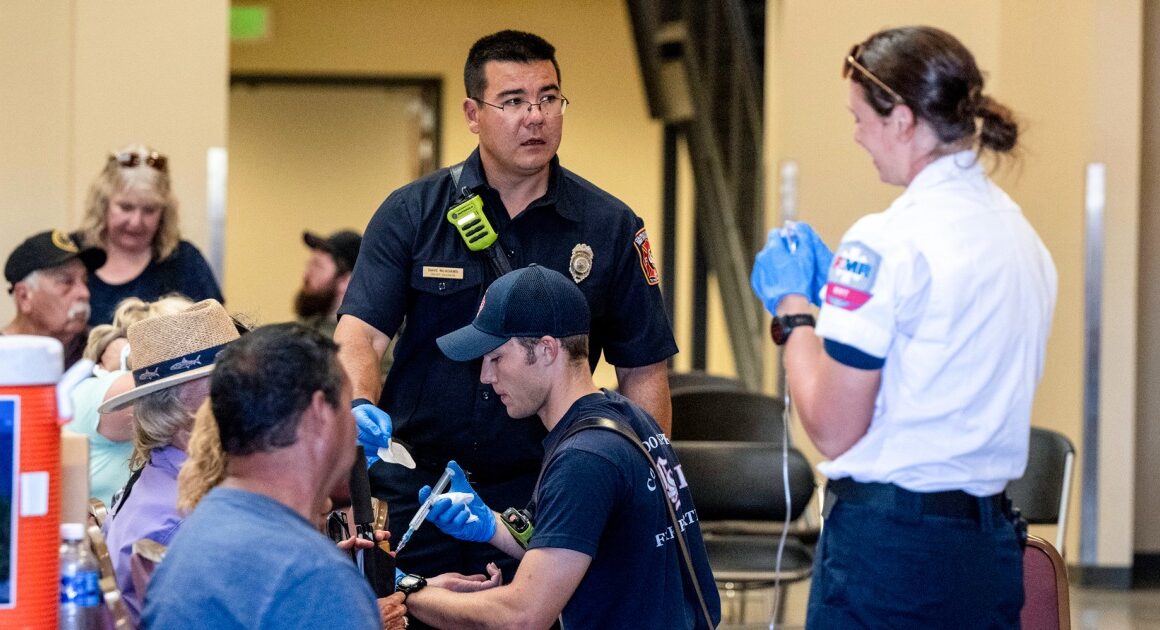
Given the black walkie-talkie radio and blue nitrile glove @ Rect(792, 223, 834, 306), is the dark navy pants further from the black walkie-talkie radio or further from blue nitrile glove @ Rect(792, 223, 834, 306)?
the black walkie-talkie radio

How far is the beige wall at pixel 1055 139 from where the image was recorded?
633 centimetres

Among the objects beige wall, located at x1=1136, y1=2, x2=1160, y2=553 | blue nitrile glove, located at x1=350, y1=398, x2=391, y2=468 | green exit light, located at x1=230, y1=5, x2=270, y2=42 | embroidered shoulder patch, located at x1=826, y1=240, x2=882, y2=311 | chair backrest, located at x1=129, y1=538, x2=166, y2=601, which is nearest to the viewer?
chair backrest, located at x1=129, y1=538, x2=166, y2=601

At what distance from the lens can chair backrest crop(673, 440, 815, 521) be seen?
4750 millimetres

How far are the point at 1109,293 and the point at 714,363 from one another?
167 inches

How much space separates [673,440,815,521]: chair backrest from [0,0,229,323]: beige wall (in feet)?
8.38

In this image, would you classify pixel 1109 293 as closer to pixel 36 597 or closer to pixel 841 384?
pixel 841 384

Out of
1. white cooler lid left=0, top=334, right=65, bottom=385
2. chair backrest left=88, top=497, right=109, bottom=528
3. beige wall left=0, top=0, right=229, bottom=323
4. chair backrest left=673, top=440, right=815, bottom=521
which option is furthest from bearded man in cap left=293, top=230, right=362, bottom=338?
white cooler lid left=0, top=334, right=65, bottom=385

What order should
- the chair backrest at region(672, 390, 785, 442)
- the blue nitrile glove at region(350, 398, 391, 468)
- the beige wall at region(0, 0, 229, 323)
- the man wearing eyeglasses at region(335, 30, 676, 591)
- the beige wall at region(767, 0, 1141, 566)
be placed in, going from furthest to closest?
1. the beige wall at region(767, 0, 1141, 566)
2. the beige wall at region(0, 0, 229, 323)
3. the chair backrest at region(672, 390, 785, 442)
4. the man wearing eyeglasses at region(335, 30, 676, 591)
5. the blue nitrile glove at region(350, 398, 391, 468)

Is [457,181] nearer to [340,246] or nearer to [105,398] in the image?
[105,398]

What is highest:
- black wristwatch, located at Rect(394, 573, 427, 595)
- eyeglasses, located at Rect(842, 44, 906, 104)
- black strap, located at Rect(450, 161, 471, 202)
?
eyeglasses, located at Rect(842, 44, 906, 104)

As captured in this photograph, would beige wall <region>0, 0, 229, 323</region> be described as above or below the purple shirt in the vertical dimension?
above

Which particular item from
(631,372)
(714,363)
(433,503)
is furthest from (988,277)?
(714,363)

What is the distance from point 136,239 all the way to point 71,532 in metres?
3.45

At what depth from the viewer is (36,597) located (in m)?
1.63
